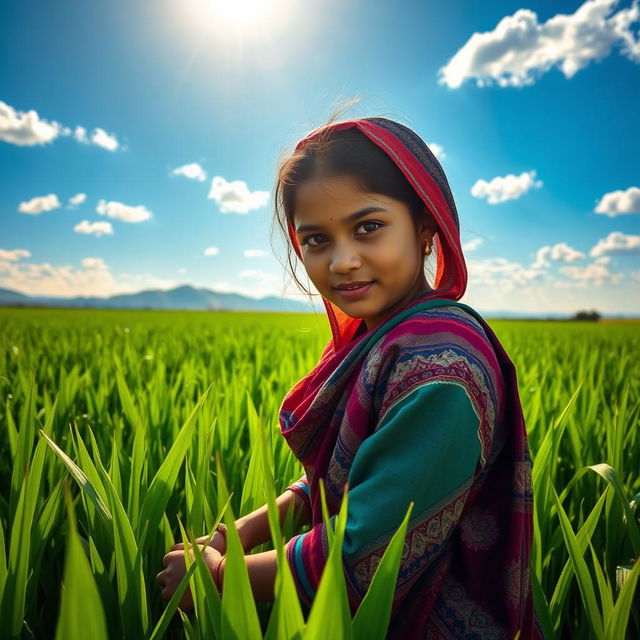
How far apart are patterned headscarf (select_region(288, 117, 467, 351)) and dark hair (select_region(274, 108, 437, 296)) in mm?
15

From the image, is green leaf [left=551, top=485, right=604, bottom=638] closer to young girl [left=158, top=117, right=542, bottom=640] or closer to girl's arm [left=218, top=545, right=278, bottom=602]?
young girl [left=158, top=117, right=542, bottom=640]

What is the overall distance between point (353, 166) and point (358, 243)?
5.5 inches

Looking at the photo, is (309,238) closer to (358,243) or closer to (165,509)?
(358,243)

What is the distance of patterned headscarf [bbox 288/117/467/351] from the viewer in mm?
803

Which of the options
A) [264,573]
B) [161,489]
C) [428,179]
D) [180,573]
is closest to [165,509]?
[161,489]

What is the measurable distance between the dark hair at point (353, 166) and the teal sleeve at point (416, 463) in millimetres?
394

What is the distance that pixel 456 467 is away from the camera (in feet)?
1.81

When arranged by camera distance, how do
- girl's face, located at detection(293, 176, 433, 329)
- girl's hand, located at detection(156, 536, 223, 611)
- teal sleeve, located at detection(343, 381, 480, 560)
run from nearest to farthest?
teal sleeve, located at detection(343, 381, 480, 560) → girl's hand, located at detection(156, 536, 223, 611) → girl's face, located at detection(293, 176, 433, 329)

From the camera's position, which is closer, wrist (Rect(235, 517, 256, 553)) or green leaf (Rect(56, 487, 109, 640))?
green leaf (Rect(56, 487, 109, 640))

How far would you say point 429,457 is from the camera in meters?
0.54

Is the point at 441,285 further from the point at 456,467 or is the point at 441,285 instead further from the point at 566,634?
the point at 566,634

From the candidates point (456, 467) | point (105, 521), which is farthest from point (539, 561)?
point (105, 521)

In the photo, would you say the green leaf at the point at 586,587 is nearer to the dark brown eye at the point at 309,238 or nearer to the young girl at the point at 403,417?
the young girl at the point at 403,417

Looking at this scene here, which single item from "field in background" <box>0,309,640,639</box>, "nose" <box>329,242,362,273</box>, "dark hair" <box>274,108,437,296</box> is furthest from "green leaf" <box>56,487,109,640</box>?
"dark hair" <box>274,108,437,296</box>
